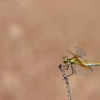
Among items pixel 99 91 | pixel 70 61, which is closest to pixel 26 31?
pixel 99 91

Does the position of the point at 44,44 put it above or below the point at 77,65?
above

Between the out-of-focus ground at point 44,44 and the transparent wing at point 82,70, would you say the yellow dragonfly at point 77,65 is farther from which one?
the out-of-focus ground at point 44,44

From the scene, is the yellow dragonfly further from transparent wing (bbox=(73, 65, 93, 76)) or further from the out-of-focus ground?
the out-of-focus ground

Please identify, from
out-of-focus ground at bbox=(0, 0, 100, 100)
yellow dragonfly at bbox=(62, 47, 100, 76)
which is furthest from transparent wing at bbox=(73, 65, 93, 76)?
out-of-focus ground at bbox=(0, 0, 100, 100)

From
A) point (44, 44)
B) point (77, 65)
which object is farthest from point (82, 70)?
point (44, 44)

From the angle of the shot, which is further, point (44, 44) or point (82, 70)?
point (44, 44)

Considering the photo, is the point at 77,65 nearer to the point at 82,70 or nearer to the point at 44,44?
the point at 82,70

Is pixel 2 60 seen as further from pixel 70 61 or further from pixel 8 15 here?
pixel 70 61

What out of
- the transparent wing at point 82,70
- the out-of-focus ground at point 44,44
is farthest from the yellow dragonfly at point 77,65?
the out-of-focus ground at point 44,44
